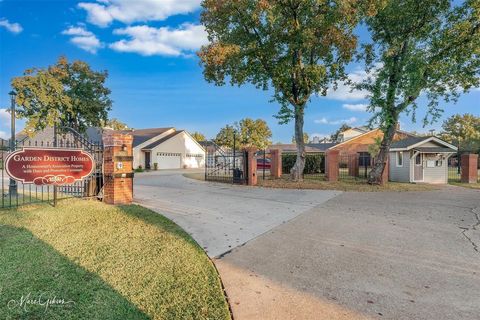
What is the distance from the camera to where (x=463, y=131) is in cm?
4688

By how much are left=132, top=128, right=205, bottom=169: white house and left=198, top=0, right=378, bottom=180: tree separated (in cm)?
1917

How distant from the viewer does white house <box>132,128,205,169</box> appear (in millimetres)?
33344

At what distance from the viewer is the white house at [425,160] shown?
17.8 metres

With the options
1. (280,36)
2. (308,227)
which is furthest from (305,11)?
(308,227)

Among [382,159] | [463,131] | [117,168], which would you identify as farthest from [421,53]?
[463,131]

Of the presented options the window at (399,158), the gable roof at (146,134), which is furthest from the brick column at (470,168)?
the gable roof at (146,134)

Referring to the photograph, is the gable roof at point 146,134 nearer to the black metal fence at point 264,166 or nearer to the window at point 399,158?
the black metal fence at point 264,166

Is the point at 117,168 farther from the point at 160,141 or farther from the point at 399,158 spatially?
the point at 160,141

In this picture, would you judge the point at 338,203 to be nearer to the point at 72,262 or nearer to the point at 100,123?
the point at 72,262

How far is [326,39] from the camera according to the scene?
14.1 m

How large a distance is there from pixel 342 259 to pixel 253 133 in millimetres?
45047

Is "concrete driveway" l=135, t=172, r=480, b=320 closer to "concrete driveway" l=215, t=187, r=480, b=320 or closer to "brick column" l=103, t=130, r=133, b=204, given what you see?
"concrete driveway" l=215, t=187, r=480, b=320

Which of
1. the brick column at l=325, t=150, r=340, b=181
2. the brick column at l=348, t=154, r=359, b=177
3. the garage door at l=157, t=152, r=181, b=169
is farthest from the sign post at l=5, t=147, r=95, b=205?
the garage door at l=157, t=152, r=181, b=169

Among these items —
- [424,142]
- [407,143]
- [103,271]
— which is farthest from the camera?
[407,143]
